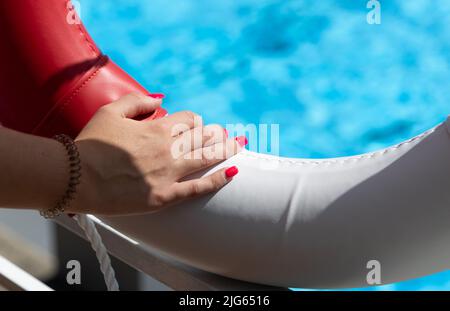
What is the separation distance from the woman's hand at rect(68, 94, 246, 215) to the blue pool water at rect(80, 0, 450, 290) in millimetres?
1737

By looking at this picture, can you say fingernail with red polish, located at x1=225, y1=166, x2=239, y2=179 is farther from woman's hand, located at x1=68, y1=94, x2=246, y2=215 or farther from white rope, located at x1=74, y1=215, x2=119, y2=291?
white rope, located at x1=74, y1=215, x2=119, y2=291

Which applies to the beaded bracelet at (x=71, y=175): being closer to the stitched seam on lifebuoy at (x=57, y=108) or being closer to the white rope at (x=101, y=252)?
the stitched seam on lifebuoy at (x=57, y=108)

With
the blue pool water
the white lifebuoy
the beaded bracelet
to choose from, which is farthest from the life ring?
the blue pool water

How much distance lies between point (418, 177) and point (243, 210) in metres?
0.23

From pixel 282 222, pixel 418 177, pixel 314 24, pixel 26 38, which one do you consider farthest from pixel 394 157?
pixel 314 24

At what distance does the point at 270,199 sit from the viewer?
882 mm

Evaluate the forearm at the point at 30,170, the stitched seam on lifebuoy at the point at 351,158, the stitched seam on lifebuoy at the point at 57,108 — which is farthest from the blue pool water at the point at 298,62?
the forearm at the point at 30,170

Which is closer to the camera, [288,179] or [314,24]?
[288,179]

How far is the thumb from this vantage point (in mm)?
888

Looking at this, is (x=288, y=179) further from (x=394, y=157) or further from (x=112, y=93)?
(x=112, y=93)
